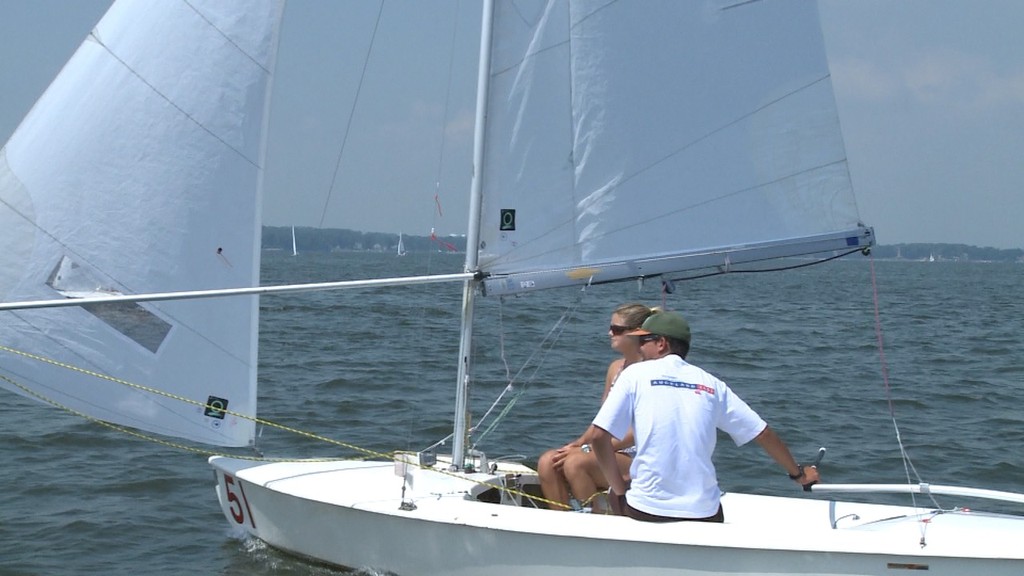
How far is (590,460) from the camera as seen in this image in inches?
222

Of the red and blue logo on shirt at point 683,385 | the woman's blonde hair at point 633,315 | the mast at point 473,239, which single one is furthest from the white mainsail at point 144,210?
the red and blue logo on shirt at point 683,385

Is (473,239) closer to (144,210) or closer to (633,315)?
(633,315)

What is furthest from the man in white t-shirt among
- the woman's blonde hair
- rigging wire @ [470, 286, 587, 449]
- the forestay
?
the forestay

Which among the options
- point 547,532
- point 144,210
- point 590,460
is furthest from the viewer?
point 144,210

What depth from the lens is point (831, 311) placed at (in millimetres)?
27031

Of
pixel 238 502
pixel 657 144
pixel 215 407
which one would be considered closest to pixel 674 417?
pixel 657 144

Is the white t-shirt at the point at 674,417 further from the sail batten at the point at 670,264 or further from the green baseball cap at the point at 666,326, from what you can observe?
the sail batten at the point at 670,264

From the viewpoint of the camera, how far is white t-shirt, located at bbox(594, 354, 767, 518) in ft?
15.1

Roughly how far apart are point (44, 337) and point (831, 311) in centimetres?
2337

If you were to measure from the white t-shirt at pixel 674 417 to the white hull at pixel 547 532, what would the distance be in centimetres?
28

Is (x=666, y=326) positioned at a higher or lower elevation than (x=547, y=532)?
higher

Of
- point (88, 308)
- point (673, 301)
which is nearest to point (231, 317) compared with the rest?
point (88, 308)

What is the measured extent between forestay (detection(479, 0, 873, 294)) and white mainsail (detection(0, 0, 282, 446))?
1309 mm

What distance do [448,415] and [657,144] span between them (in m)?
5.39
